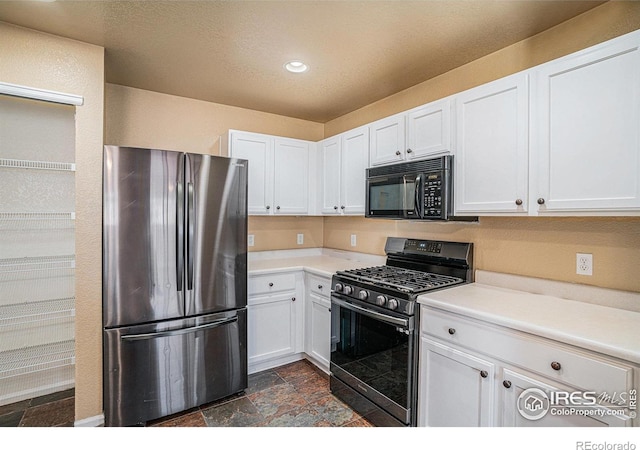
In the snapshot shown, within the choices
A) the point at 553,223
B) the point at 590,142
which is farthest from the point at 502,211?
the point at 590,142

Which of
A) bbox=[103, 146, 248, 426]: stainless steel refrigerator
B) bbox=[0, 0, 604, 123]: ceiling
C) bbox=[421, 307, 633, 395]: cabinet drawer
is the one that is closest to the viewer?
bbox=[421, 307, 633, 395]: cabinet drawer

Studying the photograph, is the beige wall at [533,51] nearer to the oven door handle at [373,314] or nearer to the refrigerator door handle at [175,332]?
the oven door handle at [373,314]

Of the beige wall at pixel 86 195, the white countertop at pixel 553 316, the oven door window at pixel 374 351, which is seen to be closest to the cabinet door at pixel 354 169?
the oven door window at pixel 374 351

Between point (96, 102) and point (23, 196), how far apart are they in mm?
868

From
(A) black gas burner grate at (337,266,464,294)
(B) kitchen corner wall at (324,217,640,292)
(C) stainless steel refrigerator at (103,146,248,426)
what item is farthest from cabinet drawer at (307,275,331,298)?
(B) kitchen corner wall at (324,217,640,292)

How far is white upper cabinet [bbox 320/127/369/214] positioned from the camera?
9.41 feet

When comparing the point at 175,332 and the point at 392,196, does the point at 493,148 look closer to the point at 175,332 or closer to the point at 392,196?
the point at 392,196

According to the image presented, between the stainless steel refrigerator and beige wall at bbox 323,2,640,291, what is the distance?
159 cm

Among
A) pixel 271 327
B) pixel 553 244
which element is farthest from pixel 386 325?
pixel 271 327

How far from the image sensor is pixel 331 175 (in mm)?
3242

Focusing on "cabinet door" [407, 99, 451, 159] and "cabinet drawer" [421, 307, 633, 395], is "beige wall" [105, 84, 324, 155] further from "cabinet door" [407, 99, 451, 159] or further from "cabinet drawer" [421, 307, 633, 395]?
"cabinet drawer" [421, 307, 633, 395]

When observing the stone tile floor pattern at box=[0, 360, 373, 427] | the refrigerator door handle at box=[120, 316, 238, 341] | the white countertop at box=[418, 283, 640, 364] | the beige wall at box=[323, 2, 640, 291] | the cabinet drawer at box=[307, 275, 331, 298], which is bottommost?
the stone tile floor pattern at box=[0, 360, 373, 427]

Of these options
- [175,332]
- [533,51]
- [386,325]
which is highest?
[533,51]

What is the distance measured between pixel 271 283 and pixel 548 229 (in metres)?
2.06
